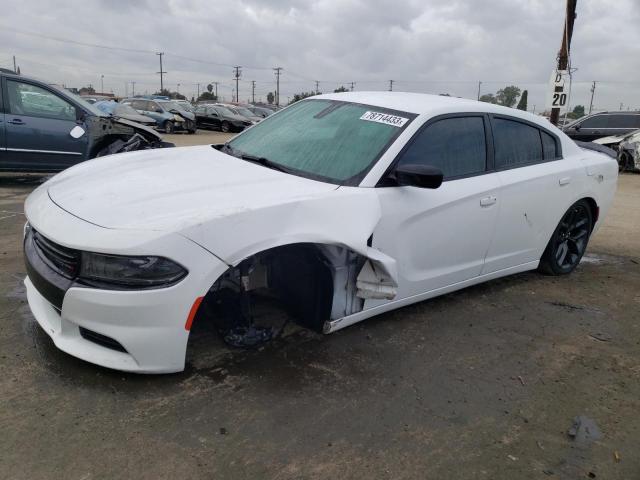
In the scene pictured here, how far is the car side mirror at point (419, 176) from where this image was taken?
3.04 metres

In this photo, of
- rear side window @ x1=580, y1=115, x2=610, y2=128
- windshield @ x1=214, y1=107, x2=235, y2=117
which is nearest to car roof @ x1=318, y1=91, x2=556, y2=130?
rear side window @ x1=580, y1=115, x2=610, y2=128

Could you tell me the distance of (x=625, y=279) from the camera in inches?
196

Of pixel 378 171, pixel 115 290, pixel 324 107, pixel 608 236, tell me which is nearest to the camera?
pixel 115 290

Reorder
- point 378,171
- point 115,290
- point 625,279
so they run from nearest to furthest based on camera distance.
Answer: point 115,290
point 378,171
point 625,279

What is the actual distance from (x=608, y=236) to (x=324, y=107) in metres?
4.60

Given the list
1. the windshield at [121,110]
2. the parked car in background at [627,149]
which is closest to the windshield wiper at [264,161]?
the parked car in background at [627,149]

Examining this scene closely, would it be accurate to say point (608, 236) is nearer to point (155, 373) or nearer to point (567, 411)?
point (567, 411)

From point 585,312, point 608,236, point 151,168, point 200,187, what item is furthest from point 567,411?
point 608,236

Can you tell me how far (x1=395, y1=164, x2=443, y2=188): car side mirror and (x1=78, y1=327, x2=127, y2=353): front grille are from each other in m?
1.73

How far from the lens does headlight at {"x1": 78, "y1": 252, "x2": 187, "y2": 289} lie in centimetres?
241

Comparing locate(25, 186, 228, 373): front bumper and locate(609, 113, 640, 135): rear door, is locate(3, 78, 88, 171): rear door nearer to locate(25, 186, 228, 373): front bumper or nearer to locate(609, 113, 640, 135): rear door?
locate(25, 186, 228, 373): front bumper

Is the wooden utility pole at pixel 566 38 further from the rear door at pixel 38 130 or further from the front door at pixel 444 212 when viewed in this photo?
the rear door at pixel 38 130

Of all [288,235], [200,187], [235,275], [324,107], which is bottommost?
[235,275]

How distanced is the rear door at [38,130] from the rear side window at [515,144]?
5.80 m
